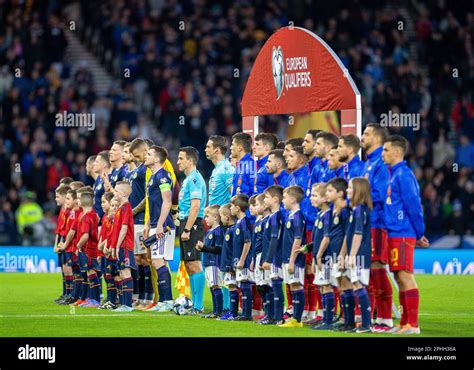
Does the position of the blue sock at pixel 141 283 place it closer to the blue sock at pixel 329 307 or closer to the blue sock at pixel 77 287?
the blue sock at pixel 77 287

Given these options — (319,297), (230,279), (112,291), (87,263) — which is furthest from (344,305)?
(87,263)

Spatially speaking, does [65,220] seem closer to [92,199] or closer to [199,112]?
[92,199]

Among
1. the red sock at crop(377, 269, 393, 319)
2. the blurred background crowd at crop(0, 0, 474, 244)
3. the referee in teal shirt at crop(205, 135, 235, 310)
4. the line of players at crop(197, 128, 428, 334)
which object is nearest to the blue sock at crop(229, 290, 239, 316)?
the line of players at crop(197, 128, 428, 334)

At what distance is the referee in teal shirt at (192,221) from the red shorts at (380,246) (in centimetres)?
335

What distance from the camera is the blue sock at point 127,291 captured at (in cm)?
1634

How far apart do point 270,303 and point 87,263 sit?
11.6 ft

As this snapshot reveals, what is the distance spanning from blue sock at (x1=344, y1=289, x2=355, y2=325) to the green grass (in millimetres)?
284

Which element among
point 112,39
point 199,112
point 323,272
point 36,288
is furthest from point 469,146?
point 323,272

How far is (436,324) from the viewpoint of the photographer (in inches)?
595

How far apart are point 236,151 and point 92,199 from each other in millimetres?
2430

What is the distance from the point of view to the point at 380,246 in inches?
528

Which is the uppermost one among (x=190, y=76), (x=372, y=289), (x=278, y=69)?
(x=190, y=76)

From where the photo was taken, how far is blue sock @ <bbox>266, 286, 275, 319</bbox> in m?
14.8

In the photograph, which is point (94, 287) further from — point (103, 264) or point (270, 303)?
point (270, 303)
